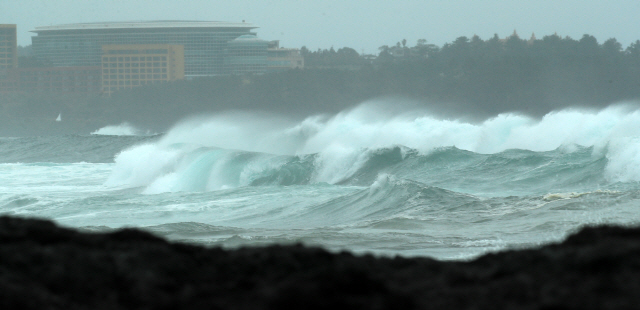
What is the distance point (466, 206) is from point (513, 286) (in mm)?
11926

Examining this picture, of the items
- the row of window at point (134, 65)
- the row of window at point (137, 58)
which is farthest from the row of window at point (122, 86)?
the row of window at point (137, 58)

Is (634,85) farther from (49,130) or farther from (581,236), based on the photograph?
(581,236)

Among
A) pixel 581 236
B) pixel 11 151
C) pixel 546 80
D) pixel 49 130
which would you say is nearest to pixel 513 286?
pixel 581 236

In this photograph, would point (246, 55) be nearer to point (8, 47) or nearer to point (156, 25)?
point (156, 25)

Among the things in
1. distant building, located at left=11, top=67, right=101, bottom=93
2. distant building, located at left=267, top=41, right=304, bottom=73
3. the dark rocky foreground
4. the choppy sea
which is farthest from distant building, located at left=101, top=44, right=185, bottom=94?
the dark rocky foreground

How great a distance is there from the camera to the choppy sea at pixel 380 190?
1126 centimetres

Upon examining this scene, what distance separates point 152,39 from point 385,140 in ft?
421

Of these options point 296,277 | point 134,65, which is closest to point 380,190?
point 296,277

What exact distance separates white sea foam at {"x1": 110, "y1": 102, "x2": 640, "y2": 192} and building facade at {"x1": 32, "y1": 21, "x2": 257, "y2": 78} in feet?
330

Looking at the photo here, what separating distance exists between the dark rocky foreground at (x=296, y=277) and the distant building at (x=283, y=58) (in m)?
145

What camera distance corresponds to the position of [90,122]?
122m

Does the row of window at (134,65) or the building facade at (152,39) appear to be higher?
the building facade at (152,39)

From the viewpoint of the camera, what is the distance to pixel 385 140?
128 ft

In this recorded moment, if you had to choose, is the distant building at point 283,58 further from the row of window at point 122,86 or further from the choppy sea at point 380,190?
the choppy sea at point 380,190
